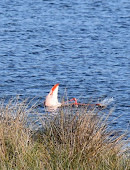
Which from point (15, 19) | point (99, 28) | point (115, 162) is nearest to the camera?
point (115, 162)

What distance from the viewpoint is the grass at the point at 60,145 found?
7079 millimetres

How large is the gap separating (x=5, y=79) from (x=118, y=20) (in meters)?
11.2

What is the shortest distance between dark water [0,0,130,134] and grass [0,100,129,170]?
4209 millimetres

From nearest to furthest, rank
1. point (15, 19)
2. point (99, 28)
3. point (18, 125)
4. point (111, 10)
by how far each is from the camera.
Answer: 1. point (18, 125)
2. point (99, 28)
3. point (15, 19)
4. point (111, 10)

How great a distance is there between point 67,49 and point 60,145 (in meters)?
13.4

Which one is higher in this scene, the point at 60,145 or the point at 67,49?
the point at 60,145

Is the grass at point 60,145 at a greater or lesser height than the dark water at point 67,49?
greater

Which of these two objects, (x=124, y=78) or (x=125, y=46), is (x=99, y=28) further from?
(x=124, y=78)

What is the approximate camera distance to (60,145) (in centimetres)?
765

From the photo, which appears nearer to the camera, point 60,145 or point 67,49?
point 60,145

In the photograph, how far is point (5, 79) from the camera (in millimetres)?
16484

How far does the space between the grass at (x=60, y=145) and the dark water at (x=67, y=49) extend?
4209 mm

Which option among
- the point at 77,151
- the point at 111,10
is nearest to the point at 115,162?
the point at 77,151

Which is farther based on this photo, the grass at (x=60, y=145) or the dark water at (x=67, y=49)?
the dark water at (x=67, y=49)
